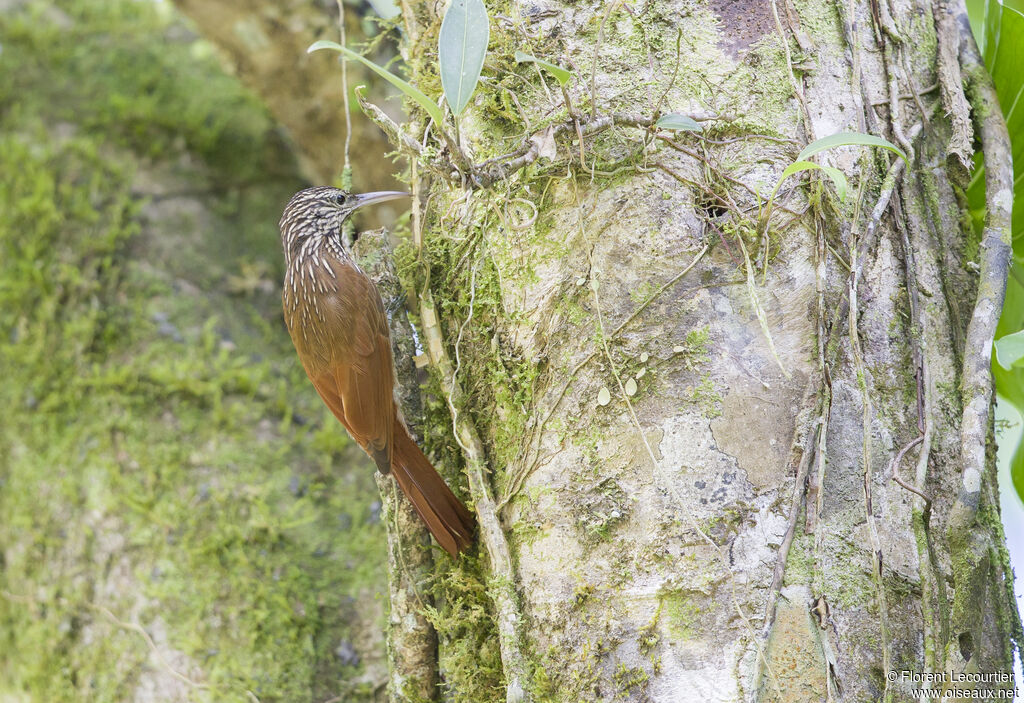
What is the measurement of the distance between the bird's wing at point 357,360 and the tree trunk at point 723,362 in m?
0.38

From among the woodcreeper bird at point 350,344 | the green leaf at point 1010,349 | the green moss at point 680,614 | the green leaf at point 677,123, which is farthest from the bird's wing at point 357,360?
the green leaf at point 1010,349

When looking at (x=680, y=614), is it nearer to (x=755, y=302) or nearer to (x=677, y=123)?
(x=755, y=302)

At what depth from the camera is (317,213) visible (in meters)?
3.09

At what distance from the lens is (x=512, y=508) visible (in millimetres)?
1967

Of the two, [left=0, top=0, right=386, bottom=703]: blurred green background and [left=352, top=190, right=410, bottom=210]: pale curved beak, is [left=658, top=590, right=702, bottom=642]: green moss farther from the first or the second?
[left=352, top=190, right=410, bottom=210]: pale curved beak

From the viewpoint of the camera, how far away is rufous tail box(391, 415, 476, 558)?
2.09m

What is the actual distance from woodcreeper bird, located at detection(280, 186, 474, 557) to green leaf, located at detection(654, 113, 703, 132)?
99cm

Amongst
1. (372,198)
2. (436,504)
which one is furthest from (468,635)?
(372,198)

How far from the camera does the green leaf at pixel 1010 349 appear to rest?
1697 mm

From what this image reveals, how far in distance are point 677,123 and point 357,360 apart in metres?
1.25

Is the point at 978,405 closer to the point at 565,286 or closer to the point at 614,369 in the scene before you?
the point at 614,369

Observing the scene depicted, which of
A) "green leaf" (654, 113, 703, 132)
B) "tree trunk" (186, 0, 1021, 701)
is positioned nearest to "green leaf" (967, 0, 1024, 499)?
"tree trunk" (186, 0, 1021, 701)

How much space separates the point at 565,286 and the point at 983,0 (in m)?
1.54

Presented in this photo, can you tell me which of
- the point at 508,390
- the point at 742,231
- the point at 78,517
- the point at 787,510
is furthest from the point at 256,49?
the point at 787,510
